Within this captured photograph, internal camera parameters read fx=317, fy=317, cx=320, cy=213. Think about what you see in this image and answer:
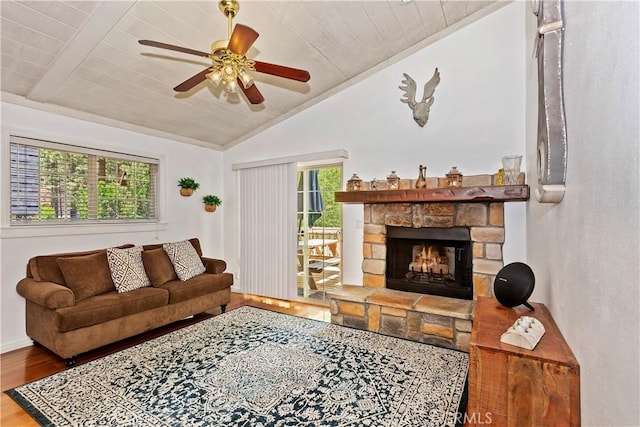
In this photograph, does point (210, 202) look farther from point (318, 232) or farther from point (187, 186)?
point (318, 232)

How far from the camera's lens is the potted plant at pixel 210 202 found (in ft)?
16.6

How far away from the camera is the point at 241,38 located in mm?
1891

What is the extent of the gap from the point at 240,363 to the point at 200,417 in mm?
696

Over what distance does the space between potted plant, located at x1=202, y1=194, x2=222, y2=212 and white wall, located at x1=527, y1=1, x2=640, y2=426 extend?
456 cm

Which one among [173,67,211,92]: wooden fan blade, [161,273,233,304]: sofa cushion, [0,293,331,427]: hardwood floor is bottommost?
[0,293,331,427]: hardwood floor

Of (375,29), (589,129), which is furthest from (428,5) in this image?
(589,129)

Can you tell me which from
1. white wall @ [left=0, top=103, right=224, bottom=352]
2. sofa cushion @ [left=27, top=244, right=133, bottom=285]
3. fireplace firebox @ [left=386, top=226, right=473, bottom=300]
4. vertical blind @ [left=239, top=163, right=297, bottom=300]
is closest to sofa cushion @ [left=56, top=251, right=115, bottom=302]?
sofa cushion @ [left=27, top=244, right=133, bottom=285]

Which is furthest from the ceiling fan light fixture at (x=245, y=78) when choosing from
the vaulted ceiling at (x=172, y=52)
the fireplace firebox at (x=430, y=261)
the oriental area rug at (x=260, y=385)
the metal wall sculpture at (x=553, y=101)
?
the fireplace firebox at (x=430, y=261)

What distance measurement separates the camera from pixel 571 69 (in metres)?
1.43

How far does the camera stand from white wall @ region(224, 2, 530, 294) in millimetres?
3217

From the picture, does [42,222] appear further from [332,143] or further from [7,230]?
[332,143]

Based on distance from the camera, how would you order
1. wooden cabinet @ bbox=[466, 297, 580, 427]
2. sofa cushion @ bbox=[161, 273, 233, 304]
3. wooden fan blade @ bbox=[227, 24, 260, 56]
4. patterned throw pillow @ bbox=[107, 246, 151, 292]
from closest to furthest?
wooden cabinet @ bbox=[466, 297, 580, 427]
wooden fan blade @ bbox=[227, 24, 260, 56]
patterned throw pillow @ bbox=[107, 246, 151, 292]
sofa cushion @ bbox=[161, 273, 233, 304]

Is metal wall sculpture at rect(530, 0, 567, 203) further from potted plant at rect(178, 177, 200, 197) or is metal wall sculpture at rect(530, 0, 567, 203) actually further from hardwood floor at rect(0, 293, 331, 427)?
potted plant at rect(178, 177, 200, 197)

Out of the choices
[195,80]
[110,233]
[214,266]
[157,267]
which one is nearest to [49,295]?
[157,267]
